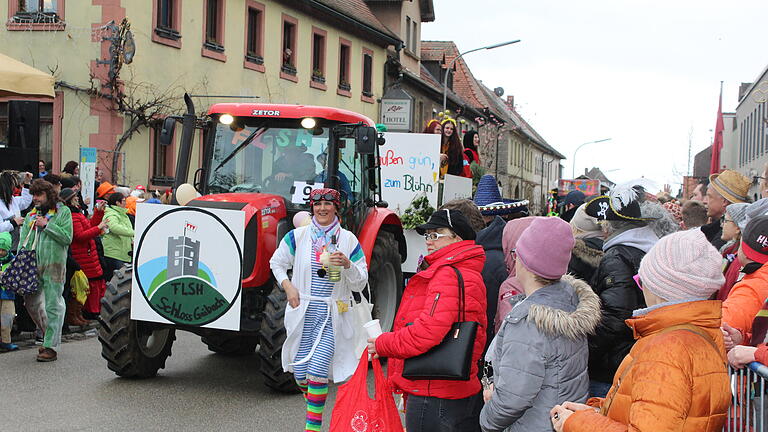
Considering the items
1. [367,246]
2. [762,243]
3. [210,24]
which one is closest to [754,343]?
[762,243]

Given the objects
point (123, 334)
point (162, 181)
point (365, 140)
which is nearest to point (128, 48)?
point (162, 181)

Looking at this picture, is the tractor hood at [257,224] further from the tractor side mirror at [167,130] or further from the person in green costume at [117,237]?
the person in green costume at [117,237]

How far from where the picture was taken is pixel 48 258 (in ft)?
31.8

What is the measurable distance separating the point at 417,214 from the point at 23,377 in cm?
530

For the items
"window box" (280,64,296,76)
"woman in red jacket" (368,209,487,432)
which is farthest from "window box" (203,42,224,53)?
"woman in red jacket" (368,209,487,432)

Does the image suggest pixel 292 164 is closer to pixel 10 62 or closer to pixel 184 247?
pixel 184 247

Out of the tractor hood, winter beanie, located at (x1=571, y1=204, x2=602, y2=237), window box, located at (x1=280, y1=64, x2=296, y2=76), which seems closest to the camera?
winter beanie, located at (x1=571, y1=204, x2=602, y2=237)

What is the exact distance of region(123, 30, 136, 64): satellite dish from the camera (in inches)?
770

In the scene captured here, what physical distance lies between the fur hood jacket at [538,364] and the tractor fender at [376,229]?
5234 mm

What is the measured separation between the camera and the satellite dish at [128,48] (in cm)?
1955

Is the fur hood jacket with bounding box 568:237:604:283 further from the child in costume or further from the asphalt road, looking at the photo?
the child in costume

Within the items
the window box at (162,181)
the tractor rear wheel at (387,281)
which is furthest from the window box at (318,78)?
the tractor rear wheel at (387,281)

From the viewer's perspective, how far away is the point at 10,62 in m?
11.6

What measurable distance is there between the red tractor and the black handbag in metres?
3.47
